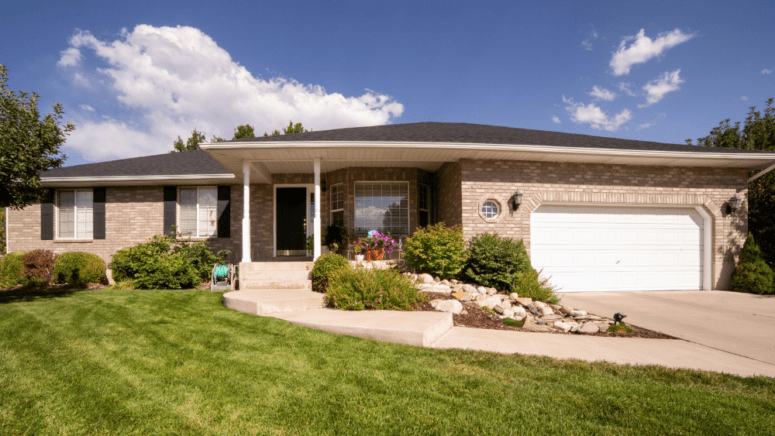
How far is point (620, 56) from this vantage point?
13.9 meters

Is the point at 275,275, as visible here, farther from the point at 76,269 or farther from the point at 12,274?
the point at 12,274

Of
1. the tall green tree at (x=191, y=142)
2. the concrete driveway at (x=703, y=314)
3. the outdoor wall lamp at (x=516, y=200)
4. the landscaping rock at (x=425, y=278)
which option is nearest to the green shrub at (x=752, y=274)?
the concrete driveway at (x=703, y=314)

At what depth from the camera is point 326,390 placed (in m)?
2.63

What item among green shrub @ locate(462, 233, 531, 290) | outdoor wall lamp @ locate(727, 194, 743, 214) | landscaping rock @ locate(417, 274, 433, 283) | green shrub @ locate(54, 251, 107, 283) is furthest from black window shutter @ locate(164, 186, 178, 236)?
outdoor wall lamp @ locate(727, 194, 743, 214)

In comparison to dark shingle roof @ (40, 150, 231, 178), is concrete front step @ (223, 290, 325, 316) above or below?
below

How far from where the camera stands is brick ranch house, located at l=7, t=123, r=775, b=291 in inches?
314

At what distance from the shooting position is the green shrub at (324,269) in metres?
6.74

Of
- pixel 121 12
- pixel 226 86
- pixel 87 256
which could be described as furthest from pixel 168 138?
pixel 121 12

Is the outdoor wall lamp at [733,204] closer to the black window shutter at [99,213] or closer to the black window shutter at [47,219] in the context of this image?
the black window shutter at [99,213]

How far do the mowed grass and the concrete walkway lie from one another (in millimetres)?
248

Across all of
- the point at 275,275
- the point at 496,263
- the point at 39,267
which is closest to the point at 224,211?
the point at 275,275

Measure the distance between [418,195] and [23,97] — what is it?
832 cm

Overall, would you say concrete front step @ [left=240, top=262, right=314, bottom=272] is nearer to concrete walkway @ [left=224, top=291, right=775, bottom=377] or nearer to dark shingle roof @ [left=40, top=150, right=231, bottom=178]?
concrete walkway @ [left=224, top=291, right=775, bottom=377]

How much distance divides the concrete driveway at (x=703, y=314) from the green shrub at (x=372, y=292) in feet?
11.5
